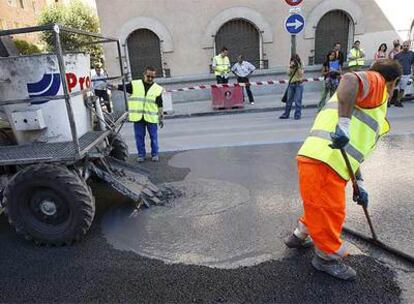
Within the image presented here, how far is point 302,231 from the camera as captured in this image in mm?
3336

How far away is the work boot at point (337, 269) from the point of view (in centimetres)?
290

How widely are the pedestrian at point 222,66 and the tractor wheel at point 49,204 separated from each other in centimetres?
912

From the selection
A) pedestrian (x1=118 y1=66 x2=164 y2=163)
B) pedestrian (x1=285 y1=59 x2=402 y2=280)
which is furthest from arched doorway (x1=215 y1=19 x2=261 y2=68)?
pedestrian (x1=285 y1=59 x2=402 y2=280)

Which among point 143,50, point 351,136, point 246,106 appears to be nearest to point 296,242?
point 351,136

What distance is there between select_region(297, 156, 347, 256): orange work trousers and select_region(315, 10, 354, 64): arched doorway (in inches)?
459

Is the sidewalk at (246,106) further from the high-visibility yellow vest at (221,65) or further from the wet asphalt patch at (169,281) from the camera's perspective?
the wet asphalt patch at (169,281)

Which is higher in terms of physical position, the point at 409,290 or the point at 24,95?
the point at 24,95

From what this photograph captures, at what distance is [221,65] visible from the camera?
12227 mm

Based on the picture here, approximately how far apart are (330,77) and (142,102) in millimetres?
6165

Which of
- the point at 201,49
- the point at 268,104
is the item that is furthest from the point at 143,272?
the point at 201,49

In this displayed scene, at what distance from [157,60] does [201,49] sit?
1660 millimetres

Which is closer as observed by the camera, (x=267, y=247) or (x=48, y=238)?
(x=267, y=247)

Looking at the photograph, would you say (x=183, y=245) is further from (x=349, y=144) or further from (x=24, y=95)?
(x=24, y=95)

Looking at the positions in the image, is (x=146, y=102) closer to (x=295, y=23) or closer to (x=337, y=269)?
(x=337, y=269)
